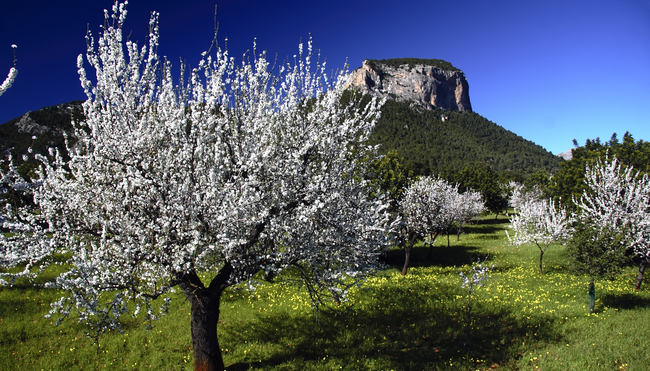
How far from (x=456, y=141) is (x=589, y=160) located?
127 meters

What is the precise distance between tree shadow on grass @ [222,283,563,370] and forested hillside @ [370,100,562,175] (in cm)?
10339

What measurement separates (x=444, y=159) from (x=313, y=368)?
127294 millimetres

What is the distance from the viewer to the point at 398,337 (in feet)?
39.2

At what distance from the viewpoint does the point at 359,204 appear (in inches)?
329

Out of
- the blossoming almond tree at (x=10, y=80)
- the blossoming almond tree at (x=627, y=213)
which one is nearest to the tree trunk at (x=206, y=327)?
the blossoming almond tree at (x=10, y=80)

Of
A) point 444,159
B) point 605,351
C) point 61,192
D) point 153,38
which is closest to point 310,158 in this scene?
point 153,38

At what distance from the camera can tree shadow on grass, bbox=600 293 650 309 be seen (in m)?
14.8

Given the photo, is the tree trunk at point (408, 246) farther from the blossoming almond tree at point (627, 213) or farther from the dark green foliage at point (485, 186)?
the dark green foliage at point (485, 186)

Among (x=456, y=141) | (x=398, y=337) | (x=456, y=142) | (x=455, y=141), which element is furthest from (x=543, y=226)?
(x=456, y=141)

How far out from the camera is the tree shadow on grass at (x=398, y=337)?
33.0 ft

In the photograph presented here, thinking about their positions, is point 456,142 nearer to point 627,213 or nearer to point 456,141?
point 456,141

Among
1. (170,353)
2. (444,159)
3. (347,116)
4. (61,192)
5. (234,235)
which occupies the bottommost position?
(170,353)

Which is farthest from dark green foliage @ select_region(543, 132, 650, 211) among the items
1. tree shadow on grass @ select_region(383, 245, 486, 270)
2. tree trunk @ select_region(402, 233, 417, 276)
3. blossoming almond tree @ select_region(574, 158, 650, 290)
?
tree trunk @ select_region(402, 233, 417, 276)

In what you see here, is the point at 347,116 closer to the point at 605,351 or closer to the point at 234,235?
the point at 234,235
